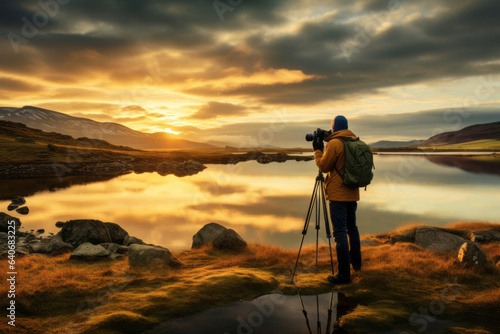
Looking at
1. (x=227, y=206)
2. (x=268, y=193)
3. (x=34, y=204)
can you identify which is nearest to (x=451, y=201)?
(x=268, y=193)

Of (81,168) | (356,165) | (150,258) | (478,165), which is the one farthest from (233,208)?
(478,165)

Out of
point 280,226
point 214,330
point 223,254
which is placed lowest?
point 280,226

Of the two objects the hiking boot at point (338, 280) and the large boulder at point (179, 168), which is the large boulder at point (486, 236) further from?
the large boulder at point (179, 168)

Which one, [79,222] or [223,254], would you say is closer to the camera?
[223,254]

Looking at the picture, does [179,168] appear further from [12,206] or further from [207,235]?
[207,235]

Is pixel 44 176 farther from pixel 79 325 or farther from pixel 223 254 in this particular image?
pixel 79 325

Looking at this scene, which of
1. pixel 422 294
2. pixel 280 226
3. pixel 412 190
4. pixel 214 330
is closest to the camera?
pixel 214 330

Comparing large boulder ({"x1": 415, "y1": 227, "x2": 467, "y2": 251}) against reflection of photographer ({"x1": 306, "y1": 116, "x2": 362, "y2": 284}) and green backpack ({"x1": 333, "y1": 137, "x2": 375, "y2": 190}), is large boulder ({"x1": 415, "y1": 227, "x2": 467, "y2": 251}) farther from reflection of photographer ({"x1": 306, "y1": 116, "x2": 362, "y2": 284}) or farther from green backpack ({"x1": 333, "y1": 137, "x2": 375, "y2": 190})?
green backpack ({"x1": 333, "y1": 137, "x2": 375, "y2": 190})

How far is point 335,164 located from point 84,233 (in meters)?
14.0

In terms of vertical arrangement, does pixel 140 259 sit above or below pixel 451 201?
above

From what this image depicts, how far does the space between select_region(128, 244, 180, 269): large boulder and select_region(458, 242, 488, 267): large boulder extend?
9.80 meters

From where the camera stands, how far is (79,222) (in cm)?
1504

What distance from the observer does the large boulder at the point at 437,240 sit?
35.9 ft

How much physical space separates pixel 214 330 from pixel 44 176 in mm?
65398
